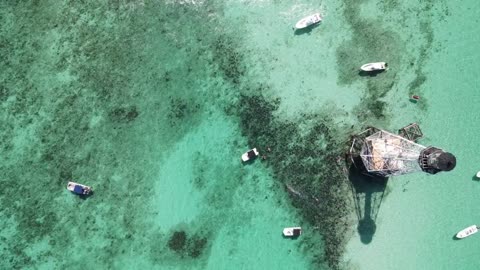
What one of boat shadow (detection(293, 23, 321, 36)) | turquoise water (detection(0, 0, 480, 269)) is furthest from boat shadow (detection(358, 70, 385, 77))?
boat shadow (detection(293, 23, 321, 36))

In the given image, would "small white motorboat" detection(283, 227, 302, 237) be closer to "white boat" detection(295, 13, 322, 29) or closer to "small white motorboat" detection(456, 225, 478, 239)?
"small white motorboat" detection(456, 225, 478, 239)

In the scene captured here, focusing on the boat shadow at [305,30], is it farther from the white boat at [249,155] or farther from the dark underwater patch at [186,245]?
the dark underwater patch at [186,245]

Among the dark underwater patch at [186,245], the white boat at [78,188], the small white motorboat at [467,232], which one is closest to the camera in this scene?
the white boat at [78,188]

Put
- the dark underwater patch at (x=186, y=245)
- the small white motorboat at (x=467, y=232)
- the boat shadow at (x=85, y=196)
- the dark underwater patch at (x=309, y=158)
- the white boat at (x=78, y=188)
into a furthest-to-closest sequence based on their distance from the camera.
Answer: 1. the dark underwater patch at (x=309, y=158)
2. the small white motorboat at (x=467, y=232)
3. the boat shadow at (x=85, y=196)
4. the dark underwater patch at (x=186, y=245)
5. the white boat at (x=78, y=188)

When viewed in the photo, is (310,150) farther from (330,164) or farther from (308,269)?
(308,269)

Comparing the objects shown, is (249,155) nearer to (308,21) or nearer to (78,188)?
(308,21)

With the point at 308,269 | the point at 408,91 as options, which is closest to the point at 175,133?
the point at 308,269

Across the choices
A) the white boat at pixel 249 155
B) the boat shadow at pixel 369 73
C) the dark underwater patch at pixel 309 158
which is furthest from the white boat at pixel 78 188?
the boat shadow at pixel 369 73
